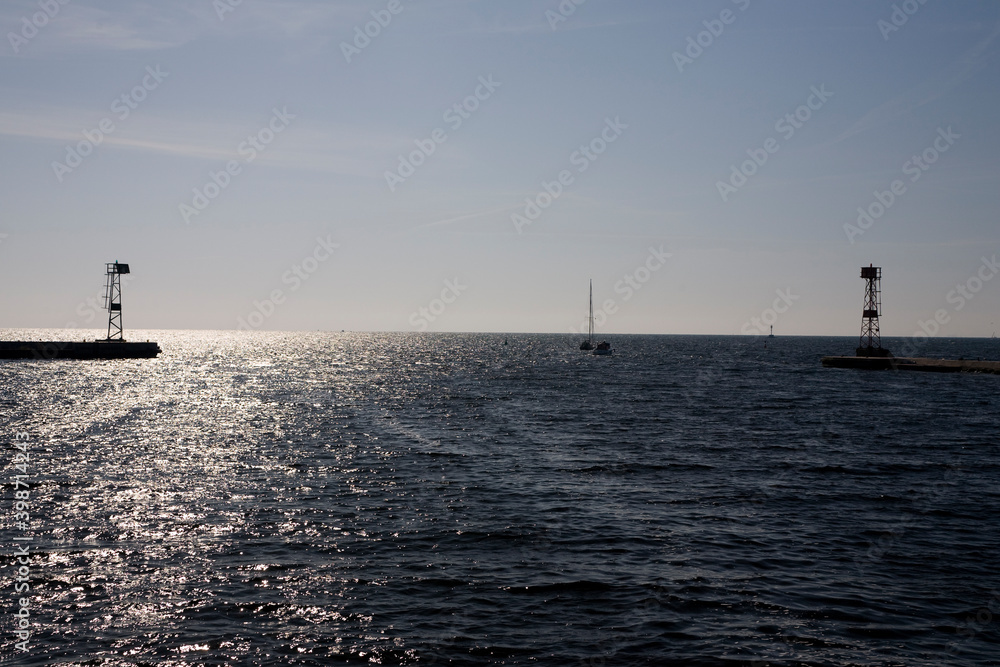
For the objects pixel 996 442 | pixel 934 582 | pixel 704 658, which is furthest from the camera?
pixel 996 442

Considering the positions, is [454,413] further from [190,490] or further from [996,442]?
[996,442]

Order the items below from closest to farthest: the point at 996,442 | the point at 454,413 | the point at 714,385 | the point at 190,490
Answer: the point at 190,490 → the point at 996,442 → the point at 454,413 → the point at 714,385

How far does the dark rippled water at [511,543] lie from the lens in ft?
51.2

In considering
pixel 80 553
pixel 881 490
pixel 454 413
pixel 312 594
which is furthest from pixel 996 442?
pixel 80 553

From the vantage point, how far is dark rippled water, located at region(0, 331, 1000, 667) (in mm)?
15594

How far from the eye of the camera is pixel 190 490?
3008 cm

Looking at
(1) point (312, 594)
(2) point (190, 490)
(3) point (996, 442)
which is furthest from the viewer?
(3) point (996, 442)

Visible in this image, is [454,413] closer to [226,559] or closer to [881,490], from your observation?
[881,490]

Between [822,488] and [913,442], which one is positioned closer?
[822,488]

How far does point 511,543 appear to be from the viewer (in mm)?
22797

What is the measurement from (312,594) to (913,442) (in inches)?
1557

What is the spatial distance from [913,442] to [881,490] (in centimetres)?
1593

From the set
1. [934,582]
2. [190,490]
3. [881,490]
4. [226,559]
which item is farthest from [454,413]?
[934,582]

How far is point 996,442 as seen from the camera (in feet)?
144
